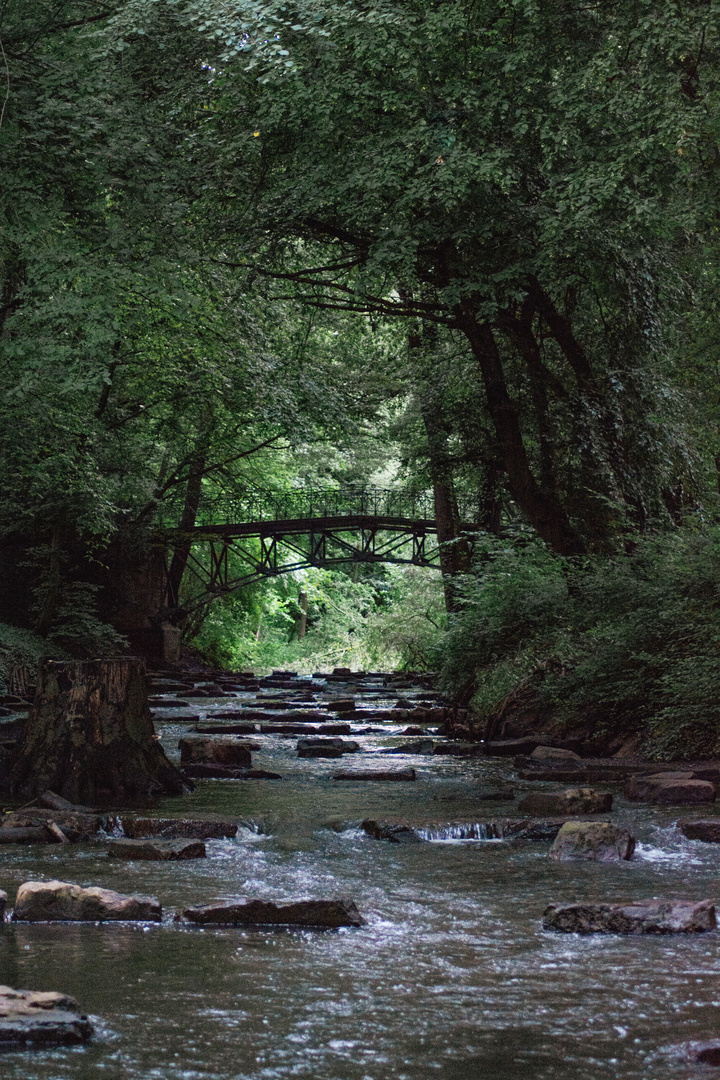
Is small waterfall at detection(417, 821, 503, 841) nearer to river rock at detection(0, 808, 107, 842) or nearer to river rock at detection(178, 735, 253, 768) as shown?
river rock at detection(0, 808, 107, 842)

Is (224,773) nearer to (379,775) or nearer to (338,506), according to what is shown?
(379,775)

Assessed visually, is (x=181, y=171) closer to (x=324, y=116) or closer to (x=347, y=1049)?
(x=324, y=116)

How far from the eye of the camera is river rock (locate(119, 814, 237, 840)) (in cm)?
677

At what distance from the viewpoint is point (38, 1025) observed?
2.98 m

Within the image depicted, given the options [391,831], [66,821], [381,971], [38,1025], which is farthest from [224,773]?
[38,1025]

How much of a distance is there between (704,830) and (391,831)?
191 cm

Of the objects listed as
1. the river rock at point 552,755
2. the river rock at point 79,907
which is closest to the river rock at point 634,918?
the river rock at point 79,907

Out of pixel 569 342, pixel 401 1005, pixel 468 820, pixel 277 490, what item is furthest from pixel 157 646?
pixel 401 1005

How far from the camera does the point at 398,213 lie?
40.7 feet

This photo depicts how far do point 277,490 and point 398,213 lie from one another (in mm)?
22642

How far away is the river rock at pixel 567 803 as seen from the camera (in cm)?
775

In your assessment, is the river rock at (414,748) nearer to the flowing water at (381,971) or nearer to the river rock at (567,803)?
the river rock at (567,803)

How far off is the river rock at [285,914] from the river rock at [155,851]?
1562 mm

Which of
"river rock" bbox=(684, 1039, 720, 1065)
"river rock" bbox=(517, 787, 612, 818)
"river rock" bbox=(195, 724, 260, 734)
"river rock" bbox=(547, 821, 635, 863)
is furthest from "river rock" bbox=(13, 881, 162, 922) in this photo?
"river rock" bbox=(195, 724, 260, 734)
